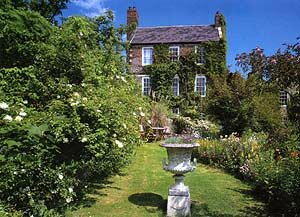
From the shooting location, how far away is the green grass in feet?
25.5

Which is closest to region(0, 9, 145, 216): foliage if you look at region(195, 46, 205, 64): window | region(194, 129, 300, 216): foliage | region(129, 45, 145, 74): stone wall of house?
region(194, 129, 300, 216): foliage

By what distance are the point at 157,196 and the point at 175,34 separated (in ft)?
89.1

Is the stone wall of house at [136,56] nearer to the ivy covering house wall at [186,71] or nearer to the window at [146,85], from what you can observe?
the window at [146,85]

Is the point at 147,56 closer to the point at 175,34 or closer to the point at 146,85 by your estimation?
the point at 146,85

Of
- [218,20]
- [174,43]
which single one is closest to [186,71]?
[174,43]

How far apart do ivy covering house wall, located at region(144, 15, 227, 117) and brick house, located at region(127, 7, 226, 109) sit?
269 mm

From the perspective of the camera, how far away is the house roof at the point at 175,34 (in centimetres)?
3328

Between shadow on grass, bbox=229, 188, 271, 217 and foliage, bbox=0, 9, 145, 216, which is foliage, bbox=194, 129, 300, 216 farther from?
foliage, bbox=0, 9, 145, 216

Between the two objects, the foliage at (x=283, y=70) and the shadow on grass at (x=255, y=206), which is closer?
the foliage at (x=283, y=70)

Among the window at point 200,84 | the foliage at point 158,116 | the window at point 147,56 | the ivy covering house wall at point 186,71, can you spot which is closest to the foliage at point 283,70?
the foliage at point 158,116

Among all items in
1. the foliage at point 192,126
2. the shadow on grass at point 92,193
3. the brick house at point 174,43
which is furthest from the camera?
the brick house at point 174,43

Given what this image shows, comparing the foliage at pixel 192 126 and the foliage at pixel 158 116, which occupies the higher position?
the foliage at pixel 158 116

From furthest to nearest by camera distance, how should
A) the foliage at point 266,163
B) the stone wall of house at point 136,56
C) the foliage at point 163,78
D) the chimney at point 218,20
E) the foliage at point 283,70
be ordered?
1. the stone wall of house at point 136,56
2. the chimney at point 218,20
3. the foliage at point 163,78
4. the foliage at point 266,163
5. the foliage at point 283,70

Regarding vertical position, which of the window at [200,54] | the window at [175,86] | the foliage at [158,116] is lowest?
the foliage at [158,116]
